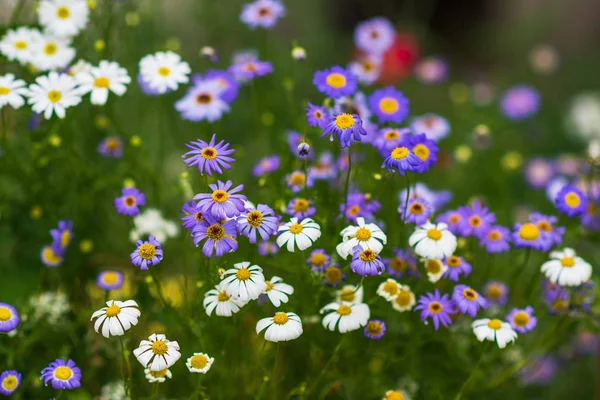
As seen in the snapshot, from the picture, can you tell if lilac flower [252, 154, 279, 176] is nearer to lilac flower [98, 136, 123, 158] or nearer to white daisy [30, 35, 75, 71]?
lilac flower [98, 136, 123, 158]

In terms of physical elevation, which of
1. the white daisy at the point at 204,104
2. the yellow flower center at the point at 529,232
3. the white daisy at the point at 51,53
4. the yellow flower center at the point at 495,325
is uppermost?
the white daisy at the point at 51,53

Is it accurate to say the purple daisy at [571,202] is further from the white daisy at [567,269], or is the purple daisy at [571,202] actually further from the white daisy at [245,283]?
the white daisy at [245,283]

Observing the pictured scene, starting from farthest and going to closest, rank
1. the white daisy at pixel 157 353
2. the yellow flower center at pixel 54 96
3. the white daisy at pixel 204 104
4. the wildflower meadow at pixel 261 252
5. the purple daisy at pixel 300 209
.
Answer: the white daisy at pixel 204 104
the yellow flower center at pixel 54 96
the purple daisy at pixel 300 209
the wildflower meadow at pixel 261 252
the white daisy at pixel 157 353

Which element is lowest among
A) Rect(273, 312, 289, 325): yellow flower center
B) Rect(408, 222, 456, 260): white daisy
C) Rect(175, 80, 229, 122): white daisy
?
Rect(273, 312, 289, 325): yellow flower center

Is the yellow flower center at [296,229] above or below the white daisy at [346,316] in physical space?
above

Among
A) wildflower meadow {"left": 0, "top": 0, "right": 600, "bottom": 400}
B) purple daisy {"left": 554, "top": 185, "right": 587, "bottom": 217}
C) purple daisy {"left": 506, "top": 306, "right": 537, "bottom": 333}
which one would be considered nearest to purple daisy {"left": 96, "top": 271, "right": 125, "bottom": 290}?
wildflower meadow {"left": 0, "top": 0, "right": 600, "bottom": 400}

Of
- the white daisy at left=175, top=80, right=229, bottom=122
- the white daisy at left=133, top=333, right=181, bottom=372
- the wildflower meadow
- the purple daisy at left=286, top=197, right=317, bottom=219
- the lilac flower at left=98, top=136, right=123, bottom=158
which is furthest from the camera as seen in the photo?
the lilac flower at left=98, top=136, right=123, bottom=158

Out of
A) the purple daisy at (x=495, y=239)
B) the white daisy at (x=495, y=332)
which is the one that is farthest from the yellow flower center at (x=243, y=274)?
the purple daisy at (x=495, y=239)
